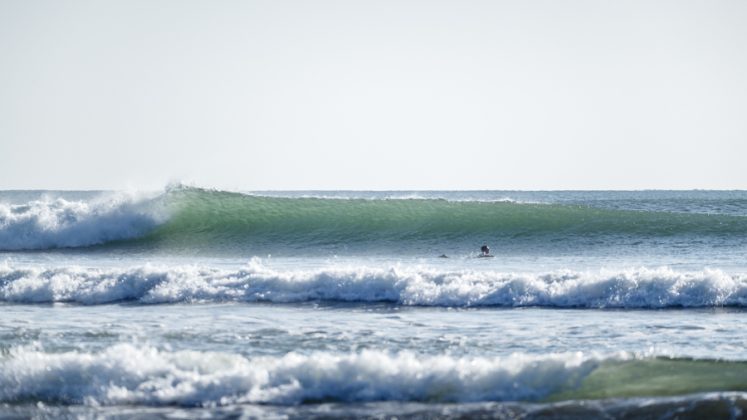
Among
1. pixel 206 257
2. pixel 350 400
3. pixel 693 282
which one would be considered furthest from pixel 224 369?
pixel 206 257

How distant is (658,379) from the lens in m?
8.49

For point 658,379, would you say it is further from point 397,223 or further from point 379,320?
Answer: point 397,223

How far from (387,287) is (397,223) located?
13.7m

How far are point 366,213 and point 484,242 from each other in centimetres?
579

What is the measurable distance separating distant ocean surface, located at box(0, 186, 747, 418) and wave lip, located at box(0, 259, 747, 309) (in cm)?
4

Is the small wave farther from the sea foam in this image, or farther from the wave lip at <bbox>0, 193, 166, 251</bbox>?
the wave lip at <bbox>0, 193, 166, 251</bbox>

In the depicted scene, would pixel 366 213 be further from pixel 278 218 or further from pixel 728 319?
pixel 728 319

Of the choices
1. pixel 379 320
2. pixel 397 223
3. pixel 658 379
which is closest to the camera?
pixel 658 379

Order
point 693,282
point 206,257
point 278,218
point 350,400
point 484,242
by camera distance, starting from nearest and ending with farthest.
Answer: point 350,400
point 693,282
point 206,257
point 484,242
point 278,218

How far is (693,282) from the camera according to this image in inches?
583

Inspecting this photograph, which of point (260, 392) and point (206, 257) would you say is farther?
point (206, 257)

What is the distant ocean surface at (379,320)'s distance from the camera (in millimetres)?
8336

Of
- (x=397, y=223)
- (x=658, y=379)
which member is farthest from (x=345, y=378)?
(x=397, y=223)

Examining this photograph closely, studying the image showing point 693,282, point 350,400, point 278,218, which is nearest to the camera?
point 350,400
